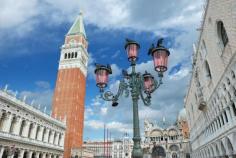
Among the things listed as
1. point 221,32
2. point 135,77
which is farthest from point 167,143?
point 135,77

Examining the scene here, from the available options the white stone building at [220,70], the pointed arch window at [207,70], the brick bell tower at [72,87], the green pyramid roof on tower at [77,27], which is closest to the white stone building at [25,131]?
the brick bell tower at [72,87]

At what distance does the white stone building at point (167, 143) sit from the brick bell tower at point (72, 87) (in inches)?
820

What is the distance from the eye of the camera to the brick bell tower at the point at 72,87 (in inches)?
2010

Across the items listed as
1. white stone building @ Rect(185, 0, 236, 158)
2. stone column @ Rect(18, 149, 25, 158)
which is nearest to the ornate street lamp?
white stone building @ Rect(185, 0, 236, 158)

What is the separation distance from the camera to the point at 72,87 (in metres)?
54.7

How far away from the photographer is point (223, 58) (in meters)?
17.2

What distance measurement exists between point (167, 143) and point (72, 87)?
32157 millimetres

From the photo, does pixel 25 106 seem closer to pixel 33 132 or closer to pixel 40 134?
pixel 33 132

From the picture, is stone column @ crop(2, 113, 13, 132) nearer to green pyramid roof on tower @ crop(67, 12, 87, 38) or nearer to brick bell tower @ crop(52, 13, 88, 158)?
brick bell tower @ crop(52, 13, 88, 158)

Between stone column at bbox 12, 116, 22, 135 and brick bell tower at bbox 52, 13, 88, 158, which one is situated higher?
brick bell tower at bbox 52, 13, 88, 158

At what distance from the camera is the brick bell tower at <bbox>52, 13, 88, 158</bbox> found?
168ft

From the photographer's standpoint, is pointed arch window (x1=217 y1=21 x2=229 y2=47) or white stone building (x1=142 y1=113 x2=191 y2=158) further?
white stone building (x1=142 y1=113 x2=191 y2=158)

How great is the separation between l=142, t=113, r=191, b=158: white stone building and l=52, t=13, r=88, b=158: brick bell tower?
2082 cm

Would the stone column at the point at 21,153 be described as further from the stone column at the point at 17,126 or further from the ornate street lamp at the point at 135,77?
the ornate street lamp at the point at 135,77
